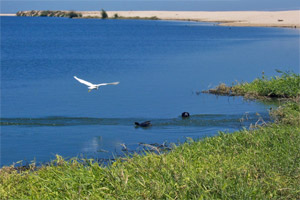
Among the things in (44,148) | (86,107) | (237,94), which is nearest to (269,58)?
(237,94)

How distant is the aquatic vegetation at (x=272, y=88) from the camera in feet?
52.4

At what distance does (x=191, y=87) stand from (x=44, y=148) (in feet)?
32.6

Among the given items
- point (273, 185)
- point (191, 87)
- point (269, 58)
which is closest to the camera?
point (273, 185)

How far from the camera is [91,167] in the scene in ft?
22.4

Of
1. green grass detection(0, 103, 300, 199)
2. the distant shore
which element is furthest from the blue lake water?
the distant shore

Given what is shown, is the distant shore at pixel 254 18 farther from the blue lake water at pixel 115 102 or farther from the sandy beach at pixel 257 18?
the blue lake water at pixel 115 102

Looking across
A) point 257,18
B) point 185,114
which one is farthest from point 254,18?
point 185,114

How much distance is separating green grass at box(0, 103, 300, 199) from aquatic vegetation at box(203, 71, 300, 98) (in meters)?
7.94

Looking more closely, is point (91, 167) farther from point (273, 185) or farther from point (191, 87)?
point (191, 87)

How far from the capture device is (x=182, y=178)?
636 cm

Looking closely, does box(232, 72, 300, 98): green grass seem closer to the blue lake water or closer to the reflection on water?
the blue lake water

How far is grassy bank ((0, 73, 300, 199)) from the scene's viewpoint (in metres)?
6.04

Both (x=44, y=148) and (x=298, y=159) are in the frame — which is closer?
(x=298, y=159)

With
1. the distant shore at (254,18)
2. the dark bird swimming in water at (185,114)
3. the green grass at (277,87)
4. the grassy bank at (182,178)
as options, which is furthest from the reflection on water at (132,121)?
the distant shore at (254,18)
